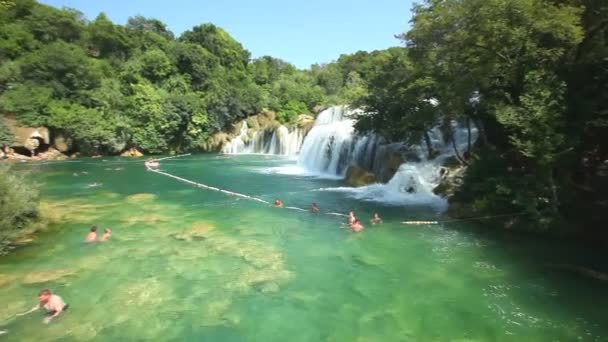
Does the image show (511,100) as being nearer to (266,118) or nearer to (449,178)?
(449,178)

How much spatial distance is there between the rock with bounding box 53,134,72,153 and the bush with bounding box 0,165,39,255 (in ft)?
96.9

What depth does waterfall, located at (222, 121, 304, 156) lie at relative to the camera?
45.3 meters

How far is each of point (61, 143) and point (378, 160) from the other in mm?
33374

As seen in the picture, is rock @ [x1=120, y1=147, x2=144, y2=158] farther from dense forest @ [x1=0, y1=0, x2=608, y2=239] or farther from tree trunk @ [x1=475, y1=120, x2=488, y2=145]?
tree trunk @ [x1=475, y1=120, x2=488, y2=145]

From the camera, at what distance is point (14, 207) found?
40.3 ft

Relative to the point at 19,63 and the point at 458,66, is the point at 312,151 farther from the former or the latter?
the point at 19,63

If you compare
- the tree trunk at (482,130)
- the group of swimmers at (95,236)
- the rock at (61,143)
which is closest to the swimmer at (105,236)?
the group of swimmers at (95,236)

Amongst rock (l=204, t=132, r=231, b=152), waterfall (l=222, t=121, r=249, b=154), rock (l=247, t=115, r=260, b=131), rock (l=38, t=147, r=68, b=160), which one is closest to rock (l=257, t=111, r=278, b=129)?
rock (l=247, t=115, r=260, b=131)

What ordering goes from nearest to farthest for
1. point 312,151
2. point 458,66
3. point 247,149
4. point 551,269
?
point 551,269
point 458,66
point 312,151
point 247,149

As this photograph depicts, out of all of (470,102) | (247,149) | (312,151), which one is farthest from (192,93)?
(470,102)

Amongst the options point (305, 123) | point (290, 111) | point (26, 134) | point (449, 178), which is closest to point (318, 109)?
point (290, 111)

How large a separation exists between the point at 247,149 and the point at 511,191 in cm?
3914

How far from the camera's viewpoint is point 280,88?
192 ft

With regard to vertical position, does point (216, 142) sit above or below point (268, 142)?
below
